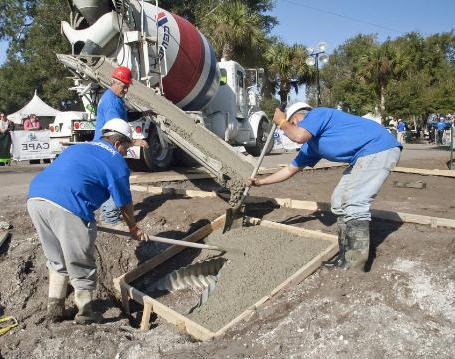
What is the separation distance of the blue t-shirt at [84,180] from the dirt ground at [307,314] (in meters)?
1.05

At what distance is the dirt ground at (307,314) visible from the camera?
304 centimetres

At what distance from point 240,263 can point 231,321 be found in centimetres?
108

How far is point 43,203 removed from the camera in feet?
11.1

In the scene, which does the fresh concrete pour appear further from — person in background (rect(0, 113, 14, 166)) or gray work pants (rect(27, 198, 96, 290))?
person in background (rect(0, 113, 14, 166))

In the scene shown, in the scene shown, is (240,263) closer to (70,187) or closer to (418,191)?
(70,187)

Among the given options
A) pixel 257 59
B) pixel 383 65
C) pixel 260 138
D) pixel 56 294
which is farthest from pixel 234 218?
pixel 383 65

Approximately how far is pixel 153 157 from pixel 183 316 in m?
6.89

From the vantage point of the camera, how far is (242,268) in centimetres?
450

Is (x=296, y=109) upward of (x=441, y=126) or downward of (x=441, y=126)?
upward

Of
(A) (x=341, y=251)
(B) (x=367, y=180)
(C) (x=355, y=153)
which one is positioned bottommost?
(A) (x=341, y=251)

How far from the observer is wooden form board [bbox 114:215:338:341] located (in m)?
3.54

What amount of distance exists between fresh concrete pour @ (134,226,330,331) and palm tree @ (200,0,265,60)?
62.7ft

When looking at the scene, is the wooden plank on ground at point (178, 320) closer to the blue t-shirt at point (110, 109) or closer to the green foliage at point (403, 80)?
the blue t-shirt at point (110, 109)

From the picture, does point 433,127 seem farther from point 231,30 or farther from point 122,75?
point 122,75
